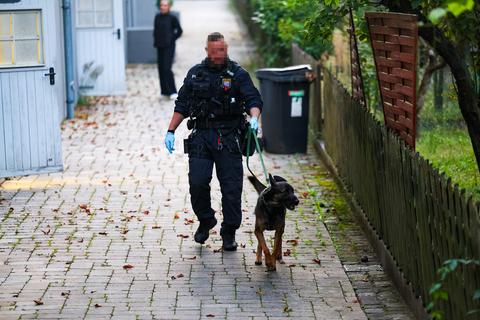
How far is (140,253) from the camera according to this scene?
9570mm

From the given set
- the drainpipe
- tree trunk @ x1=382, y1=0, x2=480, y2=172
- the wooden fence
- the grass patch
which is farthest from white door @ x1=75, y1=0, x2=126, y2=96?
tree trunk @ x1=382, y1=0, x2=480, y2=172

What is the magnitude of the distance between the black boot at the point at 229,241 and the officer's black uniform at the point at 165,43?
39.3 ft

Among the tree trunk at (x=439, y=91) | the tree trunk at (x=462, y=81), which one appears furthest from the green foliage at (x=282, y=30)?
the tree trunk at (x=462, y=81)

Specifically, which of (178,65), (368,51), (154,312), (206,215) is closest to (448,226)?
(154,312)

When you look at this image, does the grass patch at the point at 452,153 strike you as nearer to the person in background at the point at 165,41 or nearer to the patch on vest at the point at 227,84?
the patch on vest at the point at 227,84

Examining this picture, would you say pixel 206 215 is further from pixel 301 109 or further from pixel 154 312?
pixel 301 109

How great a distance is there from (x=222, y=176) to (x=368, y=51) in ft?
25.6

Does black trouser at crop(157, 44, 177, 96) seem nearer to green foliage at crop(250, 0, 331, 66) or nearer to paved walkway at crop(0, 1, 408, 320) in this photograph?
green foliage at crop(250, 0, 331, 66)

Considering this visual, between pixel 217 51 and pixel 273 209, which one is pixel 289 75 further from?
pixel 273 209

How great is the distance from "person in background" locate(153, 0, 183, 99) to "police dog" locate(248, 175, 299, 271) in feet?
41.5

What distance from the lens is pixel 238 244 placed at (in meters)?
9.94

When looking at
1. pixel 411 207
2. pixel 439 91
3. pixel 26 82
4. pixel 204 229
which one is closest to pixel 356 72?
pixel 204 229

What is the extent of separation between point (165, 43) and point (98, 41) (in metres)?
1.44

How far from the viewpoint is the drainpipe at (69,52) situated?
60.3ft
